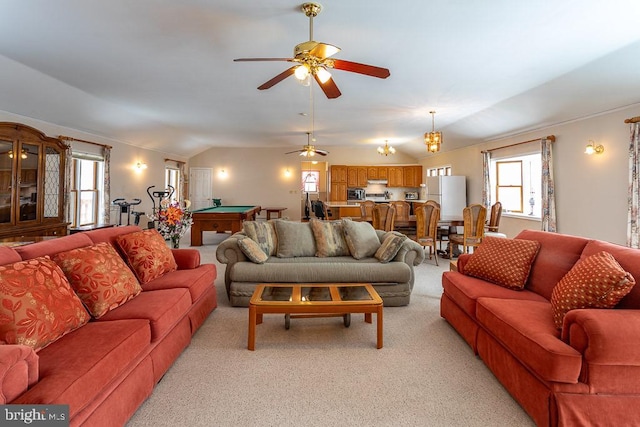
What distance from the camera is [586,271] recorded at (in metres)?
1.88

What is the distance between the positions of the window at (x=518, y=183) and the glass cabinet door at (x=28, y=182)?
8524mm

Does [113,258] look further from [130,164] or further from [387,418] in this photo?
[130,164]

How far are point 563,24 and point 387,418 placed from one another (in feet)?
11.7

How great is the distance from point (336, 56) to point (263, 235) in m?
2.32

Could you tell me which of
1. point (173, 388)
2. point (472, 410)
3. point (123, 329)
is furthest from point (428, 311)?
point (123, 329)

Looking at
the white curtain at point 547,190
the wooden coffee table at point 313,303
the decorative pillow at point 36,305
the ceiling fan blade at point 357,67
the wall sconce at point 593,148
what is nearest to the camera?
the decorative pillow at point 36,305

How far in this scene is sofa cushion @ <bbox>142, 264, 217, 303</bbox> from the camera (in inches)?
103

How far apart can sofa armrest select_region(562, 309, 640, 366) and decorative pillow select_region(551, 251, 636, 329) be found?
0.59 feet

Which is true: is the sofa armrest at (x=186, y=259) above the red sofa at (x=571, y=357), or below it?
above

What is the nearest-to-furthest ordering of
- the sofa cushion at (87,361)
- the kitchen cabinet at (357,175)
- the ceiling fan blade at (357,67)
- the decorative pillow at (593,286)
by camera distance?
the sofa cushion at (87,361) < the decorative pillow at (593,286) < the ceiling fan blade at (357,67) < the kitchen cabinet at (357,175)

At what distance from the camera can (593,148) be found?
467 centimetres

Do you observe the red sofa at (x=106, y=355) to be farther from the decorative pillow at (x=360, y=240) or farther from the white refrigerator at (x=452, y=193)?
the white refrigerator at (x=452, y=193)

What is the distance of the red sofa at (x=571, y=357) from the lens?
4.90ft

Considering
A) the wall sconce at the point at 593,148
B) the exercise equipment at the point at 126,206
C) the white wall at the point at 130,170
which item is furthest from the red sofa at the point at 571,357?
the exercise equipment at the point at 126,206
